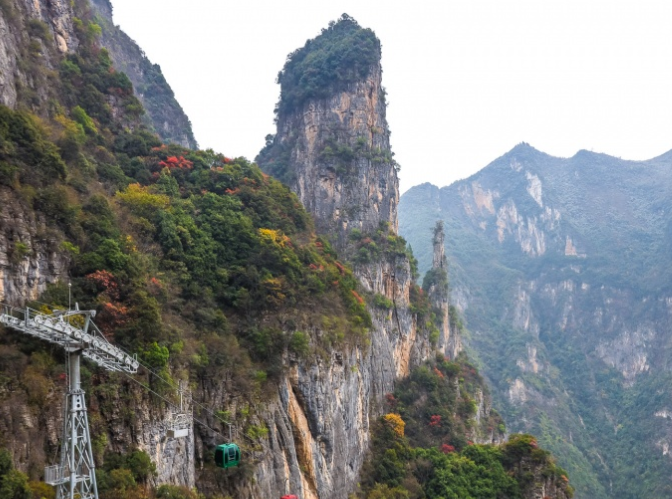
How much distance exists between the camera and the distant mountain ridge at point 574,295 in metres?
77.2

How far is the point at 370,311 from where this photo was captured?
138 feet

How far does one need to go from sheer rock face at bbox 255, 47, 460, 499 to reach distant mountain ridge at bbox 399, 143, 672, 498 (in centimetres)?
3352

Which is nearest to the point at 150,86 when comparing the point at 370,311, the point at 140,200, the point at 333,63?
the point at 333,63

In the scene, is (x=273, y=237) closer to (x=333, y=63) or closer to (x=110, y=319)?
(x=110, y=319)

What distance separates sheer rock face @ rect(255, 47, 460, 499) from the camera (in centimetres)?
2498

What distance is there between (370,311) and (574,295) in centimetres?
9278

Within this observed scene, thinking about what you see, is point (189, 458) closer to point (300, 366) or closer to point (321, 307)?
point (300, 366)

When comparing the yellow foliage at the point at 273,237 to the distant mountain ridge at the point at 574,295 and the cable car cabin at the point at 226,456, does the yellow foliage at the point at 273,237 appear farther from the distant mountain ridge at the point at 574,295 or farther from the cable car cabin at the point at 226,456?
the distant mountain ridge at the point at 574,295

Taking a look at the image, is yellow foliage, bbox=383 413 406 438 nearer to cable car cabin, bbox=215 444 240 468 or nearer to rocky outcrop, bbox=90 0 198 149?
cable car cabin, bbox=215 444 240 468

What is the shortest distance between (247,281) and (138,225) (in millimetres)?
5964

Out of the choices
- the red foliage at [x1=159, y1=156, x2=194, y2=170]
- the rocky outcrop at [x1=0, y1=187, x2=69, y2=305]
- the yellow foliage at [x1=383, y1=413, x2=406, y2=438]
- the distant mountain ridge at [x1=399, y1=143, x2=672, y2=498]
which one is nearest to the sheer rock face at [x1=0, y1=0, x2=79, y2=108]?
the red foliage at [x1=159, y1=156, x2=194, y2=170]

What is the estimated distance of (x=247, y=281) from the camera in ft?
85.0

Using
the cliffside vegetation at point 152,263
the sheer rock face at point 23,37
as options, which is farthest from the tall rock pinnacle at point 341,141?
the sheer rock face at point 23,37

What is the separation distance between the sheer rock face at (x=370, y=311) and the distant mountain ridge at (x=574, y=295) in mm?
33518
